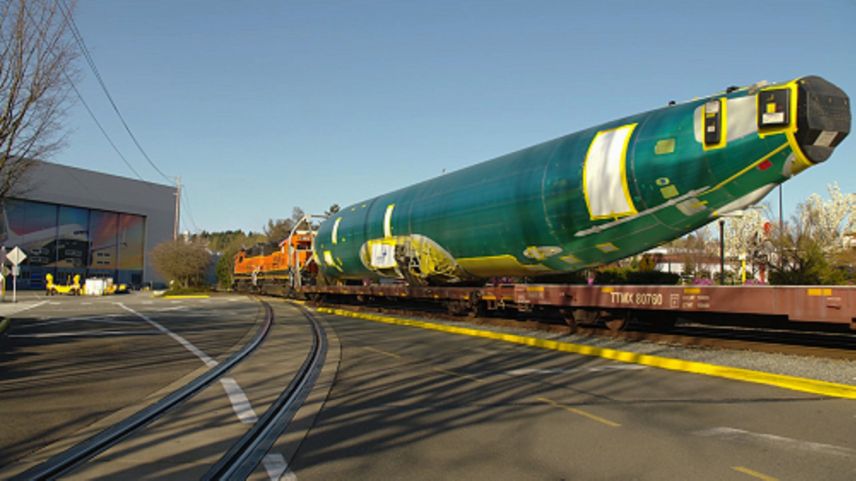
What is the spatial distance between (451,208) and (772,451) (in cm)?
1203

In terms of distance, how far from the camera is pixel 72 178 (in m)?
60.2

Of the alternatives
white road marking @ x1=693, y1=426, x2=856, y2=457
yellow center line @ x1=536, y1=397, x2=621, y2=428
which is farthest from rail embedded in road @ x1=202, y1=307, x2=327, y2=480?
white road marking @ x1=693, y1=426, x2=856, y2=457

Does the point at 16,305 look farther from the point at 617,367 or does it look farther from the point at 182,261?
the point at 617,367

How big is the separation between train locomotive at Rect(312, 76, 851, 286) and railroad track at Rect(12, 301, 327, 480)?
6.34 meters

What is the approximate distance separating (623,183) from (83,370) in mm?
9773

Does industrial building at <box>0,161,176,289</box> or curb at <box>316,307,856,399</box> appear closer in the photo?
curb at <box>316,307,856,399</box>

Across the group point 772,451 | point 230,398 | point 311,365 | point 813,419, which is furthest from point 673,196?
point 230,398

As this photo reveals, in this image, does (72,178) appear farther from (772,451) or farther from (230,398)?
(772,451)

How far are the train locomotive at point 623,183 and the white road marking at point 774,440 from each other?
5.43m

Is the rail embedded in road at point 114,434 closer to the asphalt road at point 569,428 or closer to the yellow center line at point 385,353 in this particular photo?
the asphalt road at point 569,428

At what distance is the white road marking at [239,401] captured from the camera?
240 inches

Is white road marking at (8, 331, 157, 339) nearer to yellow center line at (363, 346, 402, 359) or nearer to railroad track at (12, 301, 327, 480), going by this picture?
yellow center line at (363, 346, 402, 359)

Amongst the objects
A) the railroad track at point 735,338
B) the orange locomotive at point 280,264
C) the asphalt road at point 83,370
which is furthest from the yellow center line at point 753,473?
the orange locomotive at point 280,264

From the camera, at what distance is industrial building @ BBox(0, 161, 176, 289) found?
57.3 m
